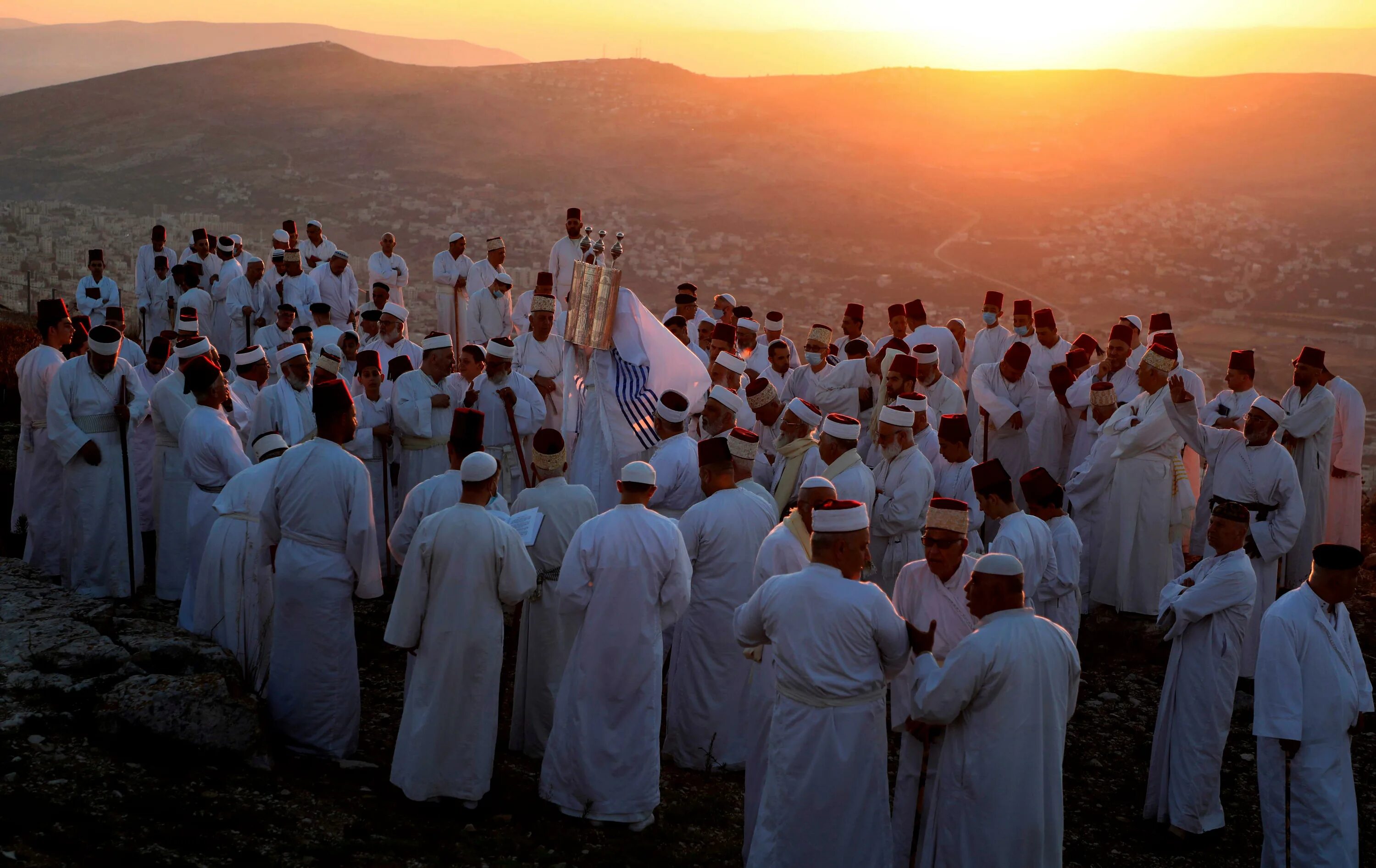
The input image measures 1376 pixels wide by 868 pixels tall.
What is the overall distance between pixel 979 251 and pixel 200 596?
36.4 meters

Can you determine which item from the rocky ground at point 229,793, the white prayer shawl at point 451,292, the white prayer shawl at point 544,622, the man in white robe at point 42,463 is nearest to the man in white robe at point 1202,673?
the rocky ground at point 229,793

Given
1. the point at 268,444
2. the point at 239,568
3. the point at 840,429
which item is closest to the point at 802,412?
the point at 840,429

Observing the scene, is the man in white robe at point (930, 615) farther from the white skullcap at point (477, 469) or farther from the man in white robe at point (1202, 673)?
the white skullcap at point (477, 469)

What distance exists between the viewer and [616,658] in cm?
632

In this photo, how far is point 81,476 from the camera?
9.16m

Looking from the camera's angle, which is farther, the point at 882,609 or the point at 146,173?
the point at 146,173

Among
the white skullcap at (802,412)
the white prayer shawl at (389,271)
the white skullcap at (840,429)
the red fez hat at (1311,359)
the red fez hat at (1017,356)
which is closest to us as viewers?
the white skullcap at (840,429)

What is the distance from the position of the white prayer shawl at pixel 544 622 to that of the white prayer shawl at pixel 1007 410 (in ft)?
17.5

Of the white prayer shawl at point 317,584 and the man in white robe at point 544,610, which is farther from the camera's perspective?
the man in white robe at point 544,610

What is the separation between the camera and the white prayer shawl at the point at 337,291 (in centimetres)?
1636

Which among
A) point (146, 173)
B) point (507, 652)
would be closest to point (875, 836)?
point (507, 652)

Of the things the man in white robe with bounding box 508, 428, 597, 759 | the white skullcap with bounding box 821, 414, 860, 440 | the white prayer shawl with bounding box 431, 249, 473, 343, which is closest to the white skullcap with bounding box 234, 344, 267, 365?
the man in white robe with bounding box 508, 428, 597, 759

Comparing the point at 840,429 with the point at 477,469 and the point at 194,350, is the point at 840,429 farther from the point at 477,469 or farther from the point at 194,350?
the point at 194,350

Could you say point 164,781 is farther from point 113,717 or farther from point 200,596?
point 200,596
